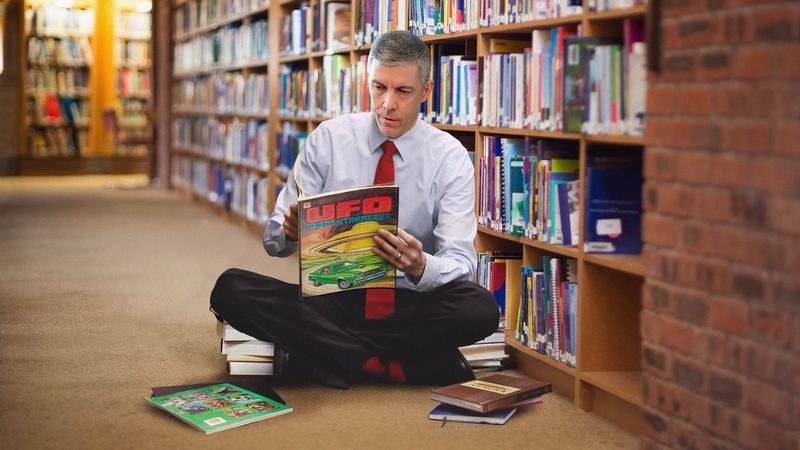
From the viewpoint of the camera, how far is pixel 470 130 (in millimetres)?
3812

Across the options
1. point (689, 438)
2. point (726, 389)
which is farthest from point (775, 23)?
point (689, 438)

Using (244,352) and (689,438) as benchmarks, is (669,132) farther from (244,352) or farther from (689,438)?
(244,352)

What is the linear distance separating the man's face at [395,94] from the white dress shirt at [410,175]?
68 millimetres

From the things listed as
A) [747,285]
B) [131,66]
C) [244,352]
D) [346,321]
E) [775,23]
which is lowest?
[244,352]

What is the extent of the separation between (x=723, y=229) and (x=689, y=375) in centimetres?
36

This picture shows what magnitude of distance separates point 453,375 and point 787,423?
1.38m

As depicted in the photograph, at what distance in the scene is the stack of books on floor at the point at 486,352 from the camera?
11.4ft

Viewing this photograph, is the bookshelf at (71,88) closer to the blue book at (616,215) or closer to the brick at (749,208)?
the blue book at (616,215)

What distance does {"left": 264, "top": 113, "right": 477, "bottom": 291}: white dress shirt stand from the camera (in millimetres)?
3248

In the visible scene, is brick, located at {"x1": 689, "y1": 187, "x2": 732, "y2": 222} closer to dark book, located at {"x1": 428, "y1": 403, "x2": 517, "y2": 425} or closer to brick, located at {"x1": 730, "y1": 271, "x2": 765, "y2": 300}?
brick, located at {"x1": 730, "y1": 271, "x2": 765, "y2": 300}

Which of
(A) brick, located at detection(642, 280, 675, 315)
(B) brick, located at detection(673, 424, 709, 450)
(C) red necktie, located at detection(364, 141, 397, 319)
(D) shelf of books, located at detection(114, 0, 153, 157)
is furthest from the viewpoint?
(D) shelf of books, located at detection(114, 0, 153, 157)

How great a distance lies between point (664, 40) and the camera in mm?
2354

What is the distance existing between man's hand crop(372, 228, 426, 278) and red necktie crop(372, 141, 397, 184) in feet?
1.16

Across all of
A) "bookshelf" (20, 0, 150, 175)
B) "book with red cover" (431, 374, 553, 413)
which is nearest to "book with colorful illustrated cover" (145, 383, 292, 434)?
"book with red cover" (431, 374, 553, 413)
